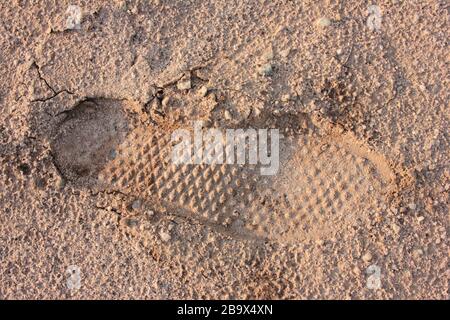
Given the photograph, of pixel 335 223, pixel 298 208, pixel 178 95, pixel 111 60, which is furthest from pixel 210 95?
pixel 335 223

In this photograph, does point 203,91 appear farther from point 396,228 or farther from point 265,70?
point 396,228

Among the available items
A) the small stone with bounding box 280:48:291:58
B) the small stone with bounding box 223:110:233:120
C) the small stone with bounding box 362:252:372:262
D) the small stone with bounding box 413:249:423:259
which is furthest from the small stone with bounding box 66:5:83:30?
the small stone with bounding box 413:249:423:259

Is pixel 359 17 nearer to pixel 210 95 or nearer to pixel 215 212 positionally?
pixel 210 95

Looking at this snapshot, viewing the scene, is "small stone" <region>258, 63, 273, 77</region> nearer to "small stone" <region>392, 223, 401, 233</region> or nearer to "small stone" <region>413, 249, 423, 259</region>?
"small stone" <region>392, 223, 401, 233</region>

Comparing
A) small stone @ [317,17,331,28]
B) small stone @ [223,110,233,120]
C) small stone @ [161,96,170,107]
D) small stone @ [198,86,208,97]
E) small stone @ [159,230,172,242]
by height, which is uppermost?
small stone @ [317,17,331,28]

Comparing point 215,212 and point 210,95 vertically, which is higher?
point 210,95

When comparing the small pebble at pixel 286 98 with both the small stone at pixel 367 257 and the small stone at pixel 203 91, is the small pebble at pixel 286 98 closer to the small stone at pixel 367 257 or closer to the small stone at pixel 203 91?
the small stone at pixel 203 91

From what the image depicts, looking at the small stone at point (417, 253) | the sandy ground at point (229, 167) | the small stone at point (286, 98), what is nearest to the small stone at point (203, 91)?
the sandy ground at point (229, 167)

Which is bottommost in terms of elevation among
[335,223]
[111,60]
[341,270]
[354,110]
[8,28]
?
[341,270]
